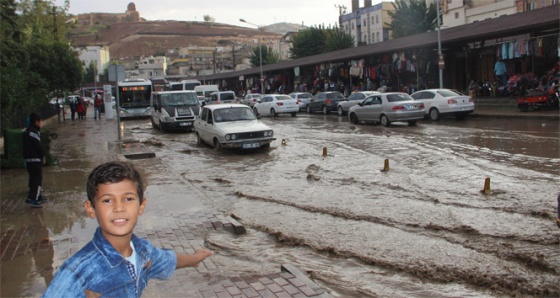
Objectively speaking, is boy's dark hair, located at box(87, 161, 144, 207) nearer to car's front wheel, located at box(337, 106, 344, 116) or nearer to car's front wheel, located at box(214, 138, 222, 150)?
car's front wheel, located at box(214, 138, 222, 150)

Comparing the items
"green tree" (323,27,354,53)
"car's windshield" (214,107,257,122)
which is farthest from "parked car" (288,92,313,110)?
"green tree" (323,27,354,53)

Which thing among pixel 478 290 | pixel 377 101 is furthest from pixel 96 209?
pixel 377 101

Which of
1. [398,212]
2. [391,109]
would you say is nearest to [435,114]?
[391,109]

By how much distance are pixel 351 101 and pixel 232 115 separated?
46.3 ft

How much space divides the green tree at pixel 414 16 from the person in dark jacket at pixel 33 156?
53909 millimetres

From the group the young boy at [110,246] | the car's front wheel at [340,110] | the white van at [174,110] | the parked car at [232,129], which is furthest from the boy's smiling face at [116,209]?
the car's front wheel at [340,110]

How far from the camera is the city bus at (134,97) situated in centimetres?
3691

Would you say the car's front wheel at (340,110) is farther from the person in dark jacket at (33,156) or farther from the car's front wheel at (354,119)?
the person in dark jacket at (33,156)

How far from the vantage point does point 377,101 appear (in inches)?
958

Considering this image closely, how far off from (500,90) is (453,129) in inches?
424

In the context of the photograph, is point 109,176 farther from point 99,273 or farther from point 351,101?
point 351,101

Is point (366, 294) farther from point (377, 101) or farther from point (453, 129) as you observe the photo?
point (377, 101)

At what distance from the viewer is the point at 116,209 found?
239cm

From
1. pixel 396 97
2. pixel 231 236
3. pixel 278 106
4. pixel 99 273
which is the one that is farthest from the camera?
pixel 278 106
